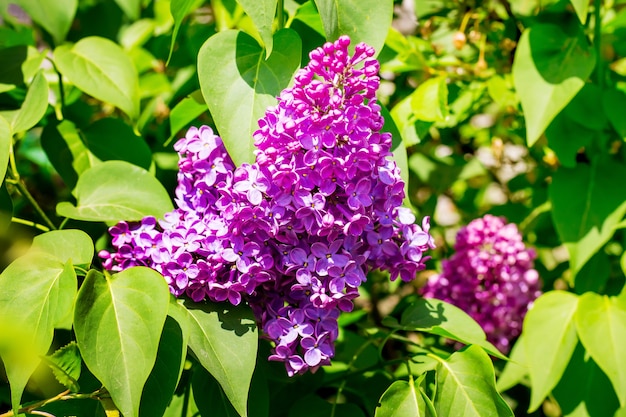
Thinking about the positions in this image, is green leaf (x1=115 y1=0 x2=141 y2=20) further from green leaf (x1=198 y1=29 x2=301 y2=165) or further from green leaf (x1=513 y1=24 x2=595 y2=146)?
green leaf (x1=513 y1=24 x2=595 y2=146)

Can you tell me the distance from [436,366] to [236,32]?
25.6 inches

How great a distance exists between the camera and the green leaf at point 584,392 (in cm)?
148

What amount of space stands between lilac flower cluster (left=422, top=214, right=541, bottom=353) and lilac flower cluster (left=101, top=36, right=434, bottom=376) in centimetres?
62

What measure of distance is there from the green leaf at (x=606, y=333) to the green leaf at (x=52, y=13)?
1.19 metres

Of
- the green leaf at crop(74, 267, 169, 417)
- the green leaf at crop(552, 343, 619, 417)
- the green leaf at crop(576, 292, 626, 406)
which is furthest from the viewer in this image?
the green leaf at crop(552, 343, 619, 417)

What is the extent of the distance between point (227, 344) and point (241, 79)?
0.41 meters

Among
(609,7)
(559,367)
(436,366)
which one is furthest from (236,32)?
(609,7)

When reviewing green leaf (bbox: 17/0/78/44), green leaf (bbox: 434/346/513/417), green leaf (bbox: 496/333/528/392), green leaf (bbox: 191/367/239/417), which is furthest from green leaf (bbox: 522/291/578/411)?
green leaf (bbox: 17/0/78/44)

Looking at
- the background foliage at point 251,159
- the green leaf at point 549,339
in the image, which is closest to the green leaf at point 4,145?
the background foliage at point 251,159

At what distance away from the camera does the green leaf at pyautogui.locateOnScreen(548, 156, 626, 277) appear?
1.50 m

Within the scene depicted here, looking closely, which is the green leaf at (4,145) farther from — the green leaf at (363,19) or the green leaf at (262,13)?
the green leaf at (363,19)

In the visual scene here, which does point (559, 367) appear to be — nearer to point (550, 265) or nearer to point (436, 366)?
point (436, 366)

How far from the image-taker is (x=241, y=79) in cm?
111

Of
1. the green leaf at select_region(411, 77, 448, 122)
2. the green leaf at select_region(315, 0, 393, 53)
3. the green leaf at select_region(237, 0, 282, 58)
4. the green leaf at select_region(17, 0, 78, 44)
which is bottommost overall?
the green leaf at select_region(411, 77, 448, 122)
